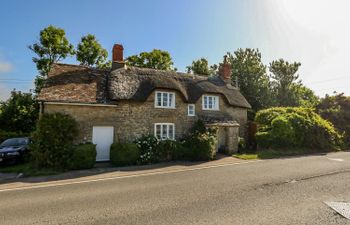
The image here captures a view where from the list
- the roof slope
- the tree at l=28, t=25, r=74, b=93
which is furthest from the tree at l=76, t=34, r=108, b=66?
the roof slope

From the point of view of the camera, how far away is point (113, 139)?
1602cm

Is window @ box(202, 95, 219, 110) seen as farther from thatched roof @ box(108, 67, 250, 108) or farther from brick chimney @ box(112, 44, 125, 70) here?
brick chimney @ box(112, 44, 125, 70)

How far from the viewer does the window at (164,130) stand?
1778 cm

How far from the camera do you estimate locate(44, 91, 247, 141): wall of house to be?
14.9 metres

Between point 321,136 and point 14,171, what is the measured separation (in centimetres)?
2535

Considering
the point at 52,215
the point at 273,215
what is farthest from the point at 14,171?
the point at 273,215

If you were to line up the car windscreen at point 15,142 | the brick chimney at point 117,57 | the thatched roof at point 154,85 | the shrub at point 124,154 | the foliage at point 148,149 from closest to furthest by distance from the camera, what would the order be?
the shrub at point 124,154 → the foliage at point 148,149 → the car windscreen at point 15,142 → the thatched roof at point 154,85 → the brick chimney at point 117,57

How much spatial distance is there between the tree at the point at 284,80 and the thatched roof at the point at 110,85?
2306 cm

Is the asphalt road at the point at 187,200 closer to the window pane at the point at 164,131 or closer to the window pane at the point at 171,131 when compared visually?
the window pane at the point at 164,131

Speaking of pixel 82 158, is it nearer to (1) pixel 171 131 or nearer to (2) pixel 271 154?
(1) pixel 171 131

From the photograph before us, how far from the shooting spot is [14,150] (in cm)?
1456

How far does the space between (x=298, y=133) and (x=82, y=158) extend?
753 inches

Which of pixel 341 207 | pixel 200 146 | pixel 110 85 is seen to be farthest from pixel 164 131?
pixel 341 207

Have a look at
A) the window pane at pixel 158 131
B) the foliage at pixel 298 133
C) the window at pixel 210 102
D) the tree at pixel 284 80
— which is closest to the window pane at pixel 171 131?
the window pane at pixel 158 131
